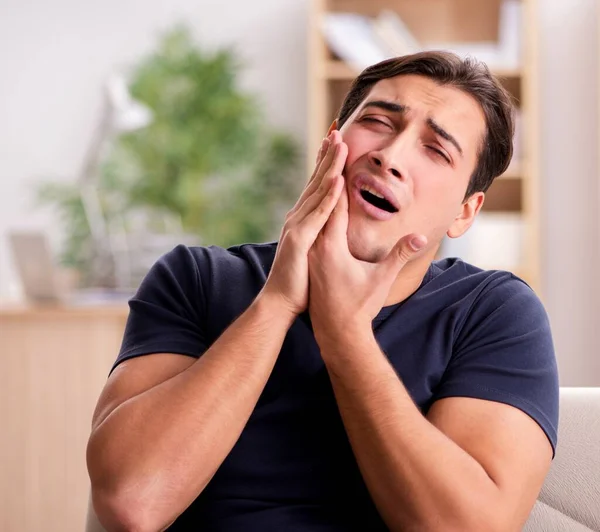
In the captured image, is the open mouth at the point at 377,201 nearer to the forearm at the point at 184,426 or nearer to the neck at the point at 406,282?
the neck at the point at 406,282

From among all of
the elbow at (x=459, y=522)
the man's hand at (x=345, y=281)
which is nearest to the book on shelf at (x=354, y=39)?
the man's hand at (x=345, y=281)

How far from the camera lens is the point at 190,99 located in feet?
12.7

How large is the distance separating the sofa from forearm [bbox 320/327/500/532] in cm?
19

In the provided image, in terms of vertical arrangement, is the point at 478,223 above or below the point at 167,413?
below

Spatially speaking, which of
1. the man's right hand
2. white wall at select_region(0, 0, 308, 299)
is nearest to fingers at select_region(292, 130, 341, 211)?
the man's right hand

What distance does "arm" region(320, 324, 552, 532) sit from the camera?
1076 millimetres

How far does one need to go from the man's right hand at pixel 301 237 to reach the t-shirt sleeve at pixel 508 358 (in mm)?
235

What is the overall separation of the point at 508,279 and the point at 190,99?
2.74 metres

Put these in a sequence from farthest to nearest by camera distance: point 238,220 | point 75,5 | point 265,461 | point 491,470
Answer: point 75,5
point 238,220
point 265,461
point 491,470

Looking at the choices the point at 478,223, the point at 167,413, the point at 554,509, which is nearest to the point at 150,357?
the point at 167,413

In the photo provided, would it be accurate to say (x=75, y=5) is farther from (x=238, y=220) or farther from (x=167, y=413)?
(x=167, y=413)

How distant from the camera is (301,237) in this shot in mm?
1193

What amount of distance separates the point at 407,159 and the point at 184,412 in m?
0.48

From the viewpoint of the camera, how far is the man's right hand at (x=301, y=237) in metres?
1.18
